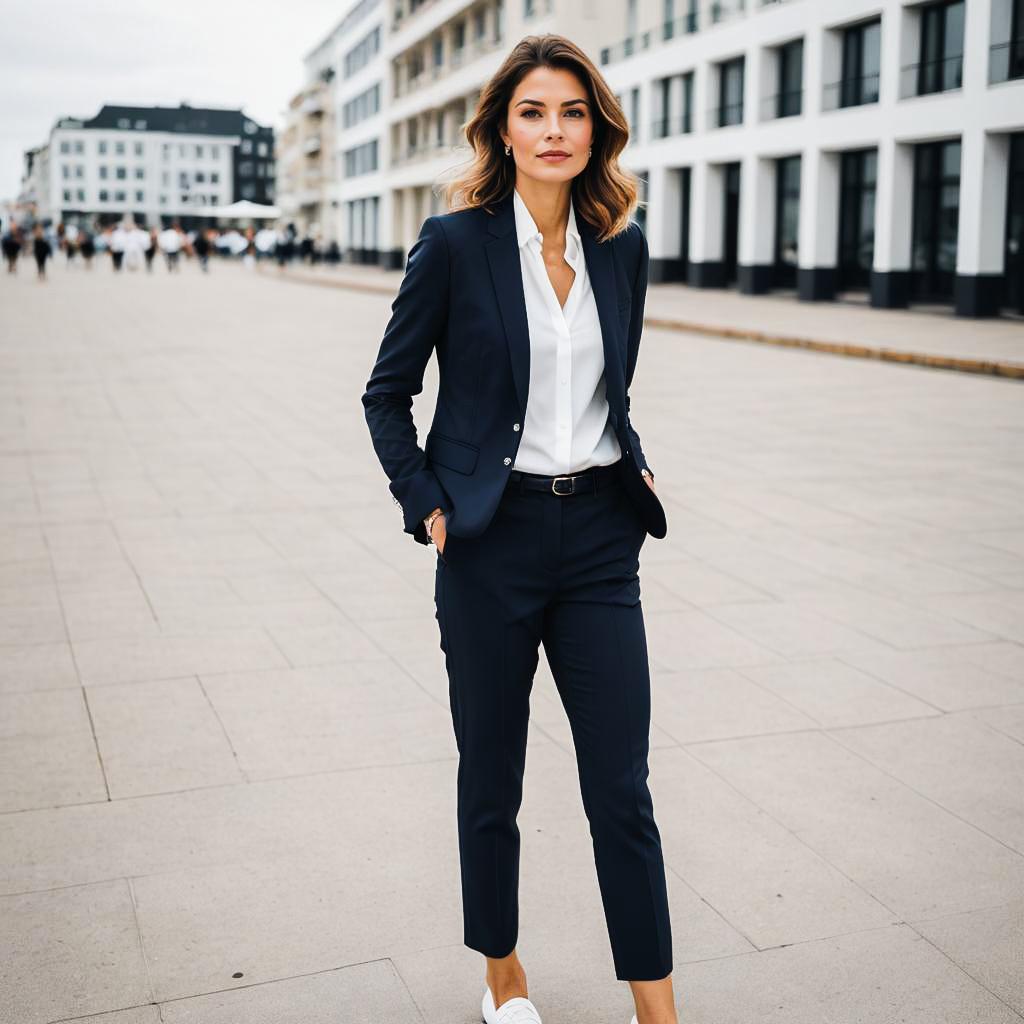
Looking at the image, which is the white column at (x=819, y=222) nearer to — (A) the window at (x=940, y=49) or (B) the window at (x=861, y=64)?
(B) the window at (x=861, y=64)

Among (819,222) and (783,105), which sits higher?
(783,105)

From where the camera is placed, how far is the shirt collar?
2766 mm

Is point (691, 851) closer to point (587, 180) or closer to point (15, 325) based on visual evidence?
point (587, 180)

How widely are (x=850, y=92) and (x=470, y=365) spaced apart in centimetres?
3320

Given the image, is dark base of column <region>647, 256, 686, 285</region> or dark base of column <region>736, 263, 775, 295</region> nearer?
dark base of column <region>736, 263, 775, 295</region>

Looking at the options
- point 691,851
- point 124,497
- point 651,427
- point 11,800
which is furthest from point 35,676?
point 651,427

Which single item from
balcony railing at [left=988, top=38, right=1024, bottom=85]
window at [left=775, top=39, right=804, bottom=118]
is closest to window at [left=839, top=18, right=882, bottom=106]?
window at [left=775, top=39, right=804, bottom=118]

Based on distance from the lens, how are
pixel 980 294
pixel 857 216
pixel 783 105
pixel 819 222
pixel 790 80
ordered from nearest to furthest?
pixel 980 294 < pixel 819 222 < pixel 857 216 < pixel 790 80 < pixel 783 105

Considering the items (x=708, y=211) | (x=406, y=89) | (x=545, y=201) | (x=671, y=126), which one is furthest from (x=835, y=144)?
(x=406, y=89)

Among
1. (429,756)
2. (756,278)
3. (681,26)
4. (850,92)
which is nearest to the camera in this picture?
(429,756)

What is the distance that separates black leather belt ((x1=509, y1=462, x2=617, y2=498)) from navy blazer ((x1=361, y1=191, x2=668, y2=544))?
0.15ft

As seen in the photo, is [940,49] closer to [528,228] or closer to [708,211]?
[708,211]

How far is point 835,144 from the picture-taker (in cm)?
3334

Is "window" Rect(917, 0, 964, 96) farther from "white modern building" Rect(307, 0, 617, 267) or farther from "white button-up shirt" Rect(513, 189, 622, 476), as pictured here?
"white button-up shirt" Rect(513, 189, 622, 476)
